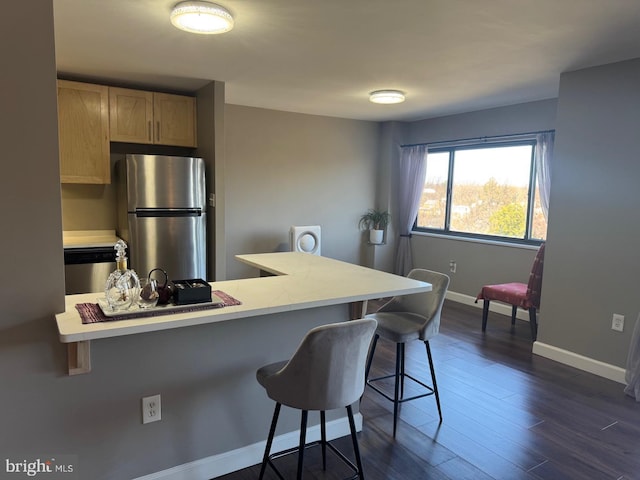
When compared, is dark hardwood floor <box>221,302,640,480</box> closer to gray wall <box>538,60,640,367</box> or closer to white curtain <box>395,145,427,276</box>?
gray wall <box>538,60,640,367</box>

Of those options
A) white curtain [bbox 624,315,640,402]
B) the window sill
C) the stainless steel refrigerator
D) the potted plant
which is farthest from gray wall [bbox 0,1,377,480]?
the potted plant

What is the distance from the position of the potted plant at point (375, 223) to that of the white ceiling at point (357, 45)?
81.9 inches

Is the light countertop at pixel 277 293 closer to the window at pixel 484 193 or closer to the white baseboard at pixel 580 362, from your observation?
the white baseboard at pixel 580 362

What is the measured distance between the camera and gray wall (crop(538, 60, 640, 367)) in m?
3.20

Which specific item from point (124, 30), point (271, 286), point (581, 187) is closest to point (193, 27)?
point (124, 30)

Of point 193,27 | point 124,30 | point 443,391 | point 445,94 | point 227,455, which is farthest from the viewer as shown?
point 445,94

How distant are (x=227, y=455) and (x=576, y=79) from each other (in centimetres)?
369

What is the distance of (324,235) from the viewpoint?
5914 millimetres

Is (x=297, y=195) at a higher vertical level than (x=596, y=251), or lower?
higher

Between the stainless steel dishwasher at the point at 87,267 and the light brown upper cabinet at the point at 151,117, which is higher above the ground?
the light brown upper cabinet at the point at 151,117

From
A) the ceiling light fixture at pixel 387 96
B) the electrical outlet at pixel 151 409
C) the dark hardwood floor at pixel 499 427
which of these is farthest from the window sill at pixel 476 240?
the electrical outlet at pixel 151 409

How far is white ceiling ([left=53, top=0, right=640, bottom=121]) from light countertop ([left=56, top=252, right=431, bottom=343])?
4.82 feet

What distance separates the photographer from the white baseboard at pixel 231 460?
6.49 feet

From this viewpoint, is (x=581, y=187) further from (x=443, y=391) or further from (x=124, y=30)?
(x=124, y=30)
